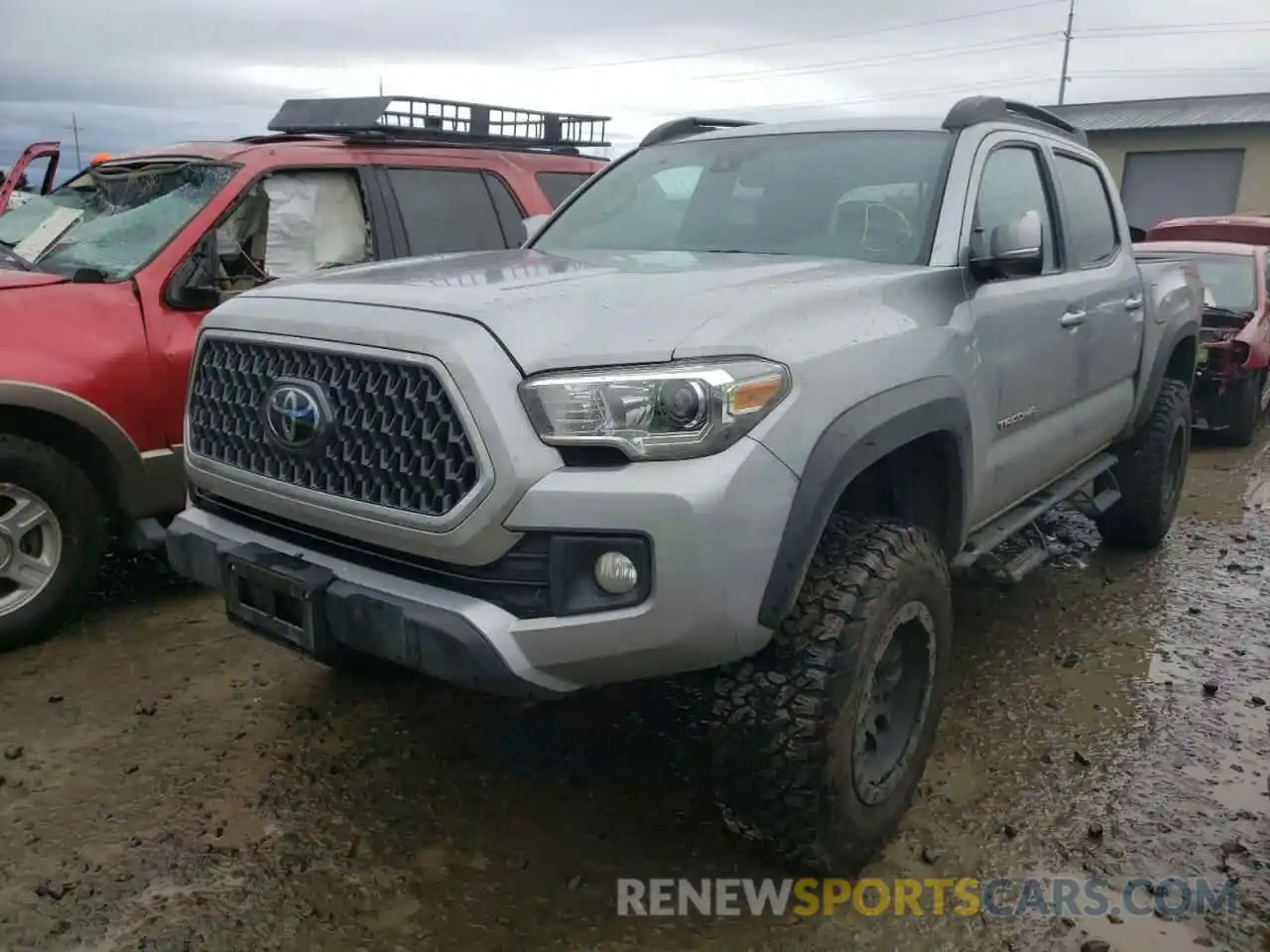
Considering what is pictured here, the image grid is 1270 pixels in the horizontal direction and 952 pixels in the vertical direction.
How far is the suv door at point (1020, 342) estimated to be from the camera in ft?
10.8

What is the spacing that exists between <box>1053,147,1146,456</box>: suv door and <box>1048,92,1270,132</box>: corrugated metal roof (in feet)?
70.3

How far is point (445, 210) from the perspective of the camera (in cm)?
520

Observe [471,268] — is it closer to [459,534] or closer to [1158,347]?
[459,534]

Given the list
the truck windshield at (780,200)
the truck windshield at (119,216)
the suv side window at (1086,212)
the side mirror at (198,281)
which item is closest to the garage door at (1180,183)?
the suv side window at (1086,212)

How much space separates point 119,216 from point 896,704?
3.80 meters

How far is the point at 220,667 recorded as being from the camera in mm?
3924

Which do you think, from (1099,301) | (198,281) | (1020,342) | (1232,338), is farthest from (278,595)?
(1232,338)

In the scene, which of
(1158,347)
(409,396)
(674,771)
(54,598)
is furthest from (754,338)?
(1158,347)

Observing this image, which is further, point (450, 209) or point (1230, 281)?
point (1230, 281)

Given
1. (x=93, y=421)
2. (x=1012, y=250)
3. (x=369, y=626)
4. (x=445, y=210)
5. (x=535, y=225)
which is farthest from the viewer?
(x=445, y=210)

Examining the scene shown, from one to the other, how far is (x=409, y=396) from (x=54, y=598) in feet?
7.89

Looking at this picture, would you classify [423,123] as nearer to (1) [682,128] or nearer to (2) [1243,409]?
(1) [682,128]

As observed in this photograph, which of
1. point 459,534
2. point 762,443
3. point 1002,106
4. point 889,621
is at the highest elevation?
point 1002,106

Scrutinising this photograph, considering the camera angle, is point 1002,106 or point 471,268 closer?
point 471,268
